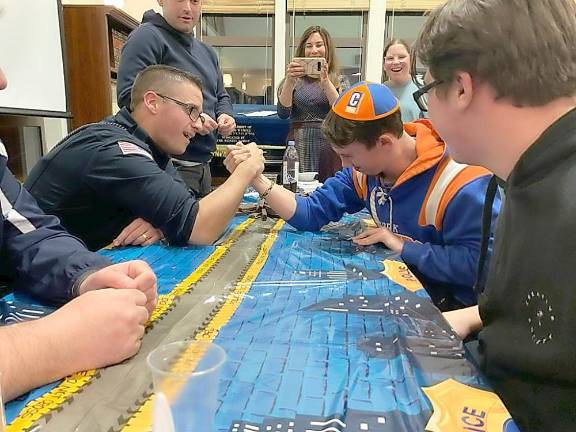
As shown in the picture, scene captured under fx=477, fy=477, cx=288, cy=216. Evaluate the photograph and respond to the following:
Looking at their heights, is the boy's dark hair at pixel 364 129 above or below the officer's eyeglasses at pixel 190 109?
below

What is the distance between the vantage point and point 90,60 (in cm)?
310

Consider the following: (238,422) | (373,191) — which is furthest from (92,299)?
(373,191)

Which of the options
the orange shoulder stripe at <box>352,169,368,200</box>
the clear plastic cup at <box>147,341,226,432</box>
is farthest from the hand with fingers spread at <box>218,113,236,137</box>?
the clear plastic cup at <box>147,341,226,432</box>

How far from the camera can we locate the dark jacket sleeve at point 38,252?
0.87 m

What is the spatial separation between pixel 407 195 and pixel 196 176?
1128mm

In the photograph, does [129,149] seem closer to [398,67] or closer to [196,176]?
[196,176]

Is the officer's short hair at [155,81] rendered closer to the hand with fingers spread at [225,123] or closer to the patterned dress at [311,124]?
the hand with fingers spread at [225,123]

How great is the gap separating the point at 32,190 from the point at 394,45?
2.67 meters

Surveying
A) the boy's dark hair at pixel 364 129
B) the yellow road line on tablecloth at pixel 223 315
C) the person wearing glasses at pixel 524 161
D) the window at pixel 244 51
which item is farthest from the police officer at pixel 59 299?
the window at pixel 244 51

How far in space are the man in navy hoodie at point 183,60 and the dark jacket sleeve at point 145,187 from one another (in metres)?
0.59

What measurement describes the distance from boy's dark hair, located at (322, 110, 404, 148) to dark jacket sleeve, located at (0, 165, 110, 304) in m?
0.78

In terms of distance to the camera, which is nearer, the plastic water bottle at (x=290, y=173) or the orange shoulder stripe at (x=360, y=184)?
the orange shoulder stripe at (x=360, y=184)

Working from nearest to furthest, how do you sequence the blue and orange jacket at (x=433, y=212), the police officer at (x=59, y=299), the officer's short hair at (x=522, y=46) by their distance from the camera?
the police officer at (x=59, y=299), the officer's short hair at (x=522, y=46), the blue and orange jacket at (x=433, y=212)

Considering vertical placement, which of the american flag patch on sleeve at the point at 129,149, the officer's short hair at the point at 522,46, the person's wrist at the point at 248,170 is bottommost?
the person's wrist at the point at 248,170
